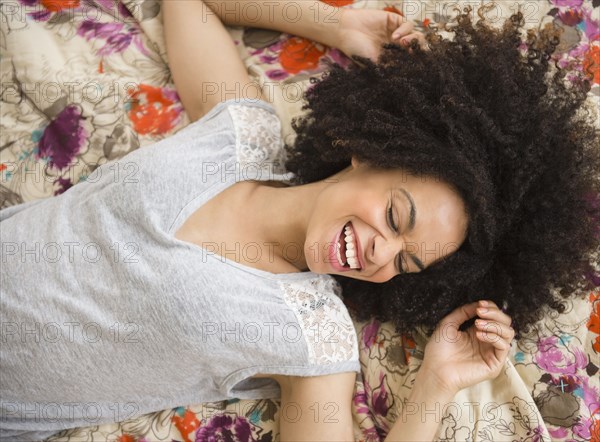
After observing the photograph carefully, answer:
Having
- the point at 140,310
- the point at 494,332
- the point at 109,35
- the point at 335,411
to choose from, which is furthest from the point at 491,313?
the point at 109,35

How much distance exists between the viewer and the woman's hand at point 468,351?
1.55 meters

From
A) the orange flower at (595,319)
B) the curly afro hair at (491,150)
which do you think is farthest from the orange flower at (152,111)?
the orange flower at (595,319)

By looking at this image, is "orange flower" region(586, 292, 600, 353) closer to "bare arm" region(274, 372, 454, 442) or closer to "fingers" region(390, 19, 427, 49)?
"bare arm" region(274, 372, 454, 442)

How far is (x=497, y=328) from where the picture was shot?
154cm

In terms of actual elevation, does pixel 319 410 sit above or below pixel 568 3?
below

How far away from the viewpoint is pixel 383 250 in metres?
1.44

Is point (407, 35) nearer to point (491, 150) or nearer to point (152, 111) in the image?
point (491, 150)

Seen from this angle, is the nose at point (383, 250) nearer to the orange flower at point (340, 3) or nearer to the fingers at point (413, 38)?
the fingers at point (413, 38)

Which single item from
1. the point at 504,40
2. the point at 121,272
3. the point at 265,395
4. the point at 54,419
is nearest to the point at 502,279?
the point at 504,40

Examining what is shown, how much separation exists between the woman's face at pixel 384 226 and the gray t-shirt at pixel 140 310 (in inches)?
7.8

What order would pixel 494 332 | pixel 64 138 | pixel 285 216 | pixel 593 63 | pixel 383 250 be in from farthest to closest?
pixel 64 138
pixel 593 63
pixel 285 216
pixel 494 332
pixel 383 250

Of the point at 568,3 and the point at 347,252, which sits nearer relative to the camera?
the point at 347,252

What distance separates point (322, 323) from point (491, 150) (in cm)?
65

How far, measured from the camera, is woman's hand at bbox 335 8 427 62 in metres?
1.86
